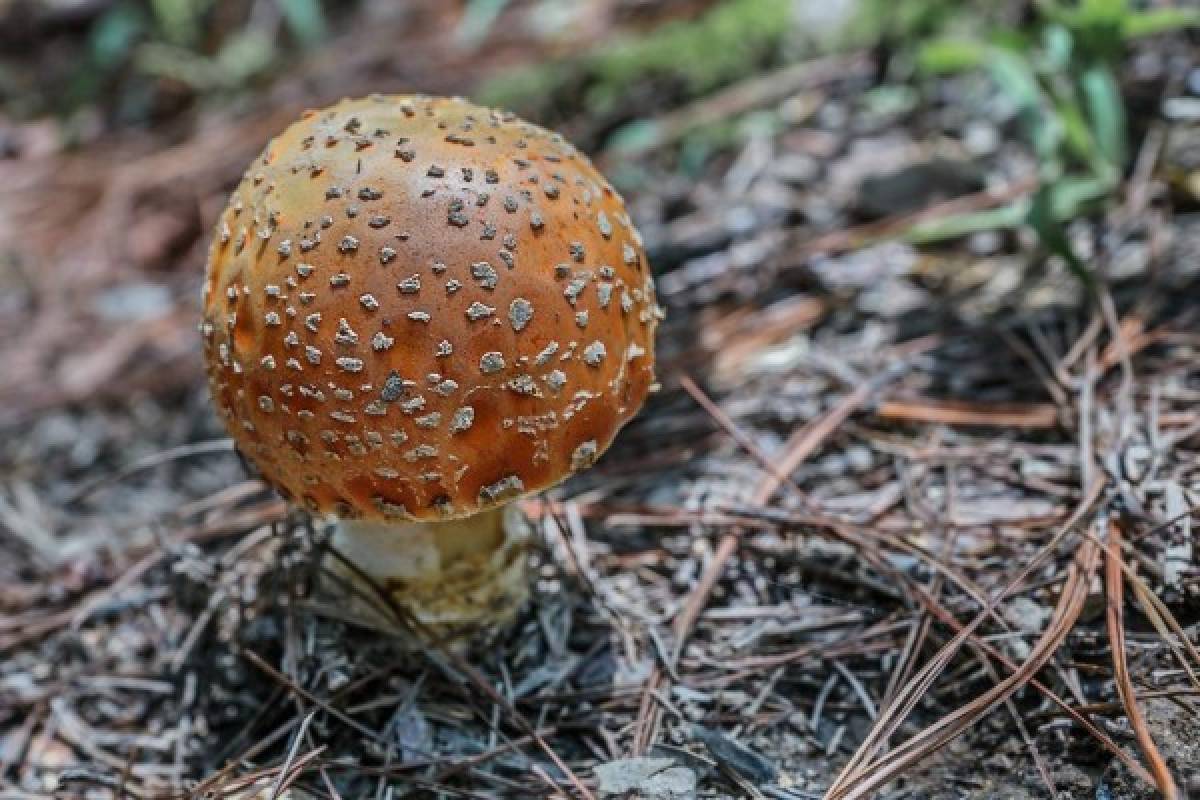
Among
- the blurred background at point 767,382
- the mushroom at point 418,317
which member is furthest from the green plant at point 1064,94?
the mushroom at point 418,317

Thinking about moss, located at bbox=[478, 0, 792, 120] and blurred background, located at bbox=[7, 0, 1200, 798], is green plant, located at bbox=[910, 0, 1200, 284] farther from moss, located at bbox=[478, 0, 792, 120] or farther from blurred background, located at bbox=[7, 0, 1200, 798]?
moss, located at bbox=[478, 0, 792, 120]

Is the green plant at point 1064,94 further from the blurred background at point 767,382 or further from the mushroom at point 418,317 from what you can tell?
the mushroom at point 418,317

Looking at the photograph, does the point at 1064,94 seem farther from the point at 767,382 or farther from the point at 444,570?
the point at 444,570

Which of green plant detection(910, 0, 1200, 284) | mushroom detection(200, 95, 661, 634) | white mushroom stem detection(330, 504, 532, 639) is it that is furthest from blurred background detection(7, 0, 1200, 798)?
mushroom detection(200, 95, 661, 634)

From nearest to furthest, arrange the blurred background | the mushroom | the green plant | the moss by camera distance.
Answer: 1. the mushroom
2. the blurred background
3. the green plant
4. the moss

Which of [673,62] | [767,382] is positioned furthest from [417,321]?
[673,62]

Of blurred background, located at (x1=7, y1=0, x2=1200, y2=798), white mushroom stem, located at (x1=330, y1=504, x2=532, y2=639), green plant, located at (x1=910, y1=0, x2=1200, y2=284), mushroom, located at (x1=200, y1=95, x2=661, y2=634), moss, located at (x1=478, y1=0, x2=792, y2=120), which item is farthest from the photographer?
moss, located at (x1=478, y1=0, x2=792, y2=120)
